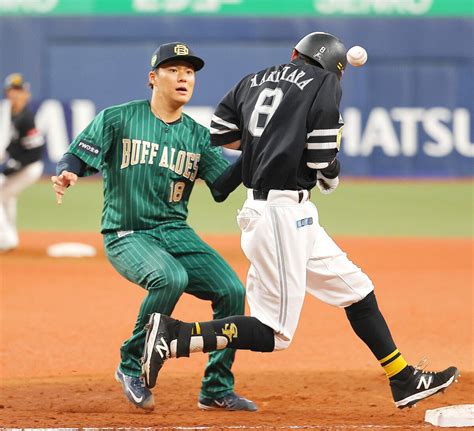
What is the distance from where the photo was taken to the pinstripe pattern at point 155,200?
5.66 meters

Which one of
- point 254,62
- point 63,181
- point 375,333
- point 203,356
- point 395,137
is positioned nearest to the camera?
point 375,333

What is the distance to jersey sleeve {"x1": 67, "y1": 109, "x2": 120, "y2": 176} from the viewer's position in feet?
18.6

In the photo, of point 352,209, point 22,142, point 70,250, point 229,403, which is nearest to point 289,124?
point 229,403

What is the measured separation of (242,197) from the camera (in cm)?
1878

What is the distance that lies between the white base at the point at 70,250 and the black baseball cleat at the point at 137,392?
6983mm

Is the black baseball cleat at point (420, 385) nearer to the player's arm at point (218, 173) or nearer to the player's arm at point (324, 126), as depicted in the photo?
the player's arm at point (324, 126)

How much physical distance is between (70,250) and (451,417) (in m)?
8.21

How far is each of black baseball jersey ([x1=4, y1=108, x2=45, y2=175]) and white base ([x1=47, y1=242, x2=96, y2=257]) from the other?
1.07 metres

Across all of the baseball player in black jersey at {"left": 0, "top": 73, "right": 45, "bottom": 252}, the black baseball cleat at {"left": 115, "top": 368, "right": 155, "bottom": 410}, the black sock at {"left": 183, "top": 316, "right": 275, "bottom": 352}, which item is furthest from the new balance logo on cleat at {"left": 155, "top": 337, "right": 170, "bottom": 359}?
the baseball player in black jersey at {"left": 0, "top": 73, "right": 45, "bottom": 252}

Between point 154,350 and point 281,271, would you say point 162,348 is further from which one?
point 281,271

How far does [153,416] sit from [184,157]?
143 cm

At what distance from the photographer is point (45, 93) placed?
20.8 metres

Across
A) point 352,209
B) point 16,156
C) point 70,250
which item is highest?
point 16,156

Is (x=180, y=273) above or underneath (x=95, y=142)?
underneath
